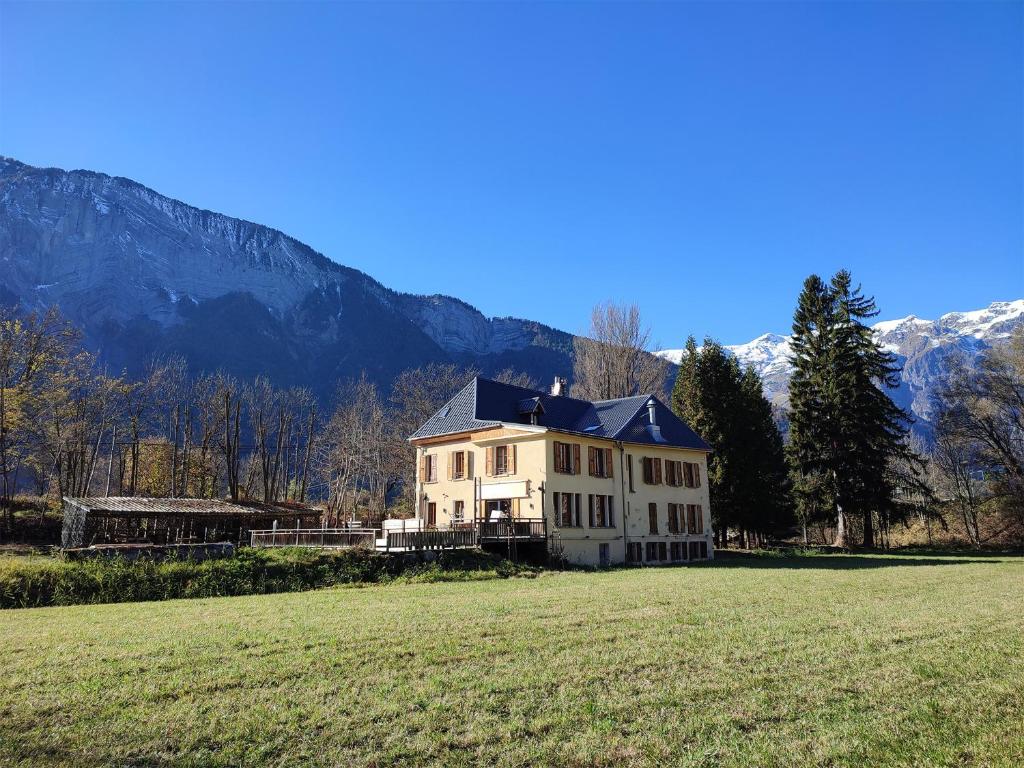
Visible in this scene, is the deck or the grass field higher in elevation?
the deck

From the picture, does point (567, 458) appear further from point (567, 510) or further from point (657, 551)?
point (657, 551)

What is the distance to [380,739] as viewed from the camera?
5.57m

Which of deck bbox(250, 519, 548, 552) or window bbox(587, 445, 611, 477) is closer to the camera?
deck bbox(250, 519, 548, 552)

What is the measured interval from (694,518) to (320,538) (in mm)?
20746

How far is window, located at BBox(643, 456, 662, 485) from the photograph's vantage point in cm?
3534

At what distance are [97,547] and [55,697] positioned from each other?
57.9 ft

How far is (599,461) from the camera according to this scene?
33.5 metres

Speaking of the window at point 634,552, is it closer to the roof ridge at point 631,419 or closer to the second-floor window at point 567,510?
the second-floor window at point 567,510

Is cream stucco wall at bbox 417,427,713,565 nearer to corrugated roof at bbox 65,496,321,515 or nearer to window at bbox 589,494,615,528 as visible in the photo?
window at bbox 589,494,615,528

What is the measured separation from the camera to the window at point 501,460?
3183 cm

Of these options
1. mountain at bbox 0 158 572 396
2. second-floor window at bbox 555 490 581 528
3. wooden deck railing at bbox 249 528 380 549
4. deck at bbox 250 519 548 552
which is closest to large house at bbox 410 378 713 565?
second-floor window at bbox 555 490 581 528

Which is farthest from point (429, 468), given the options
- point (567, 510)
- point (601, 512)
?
point (601, 512)

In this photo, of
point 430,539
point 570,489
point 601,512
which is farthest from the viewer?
point 601,512

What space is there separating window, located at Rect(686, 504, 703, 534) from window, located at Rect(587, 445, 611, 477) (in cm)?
644
